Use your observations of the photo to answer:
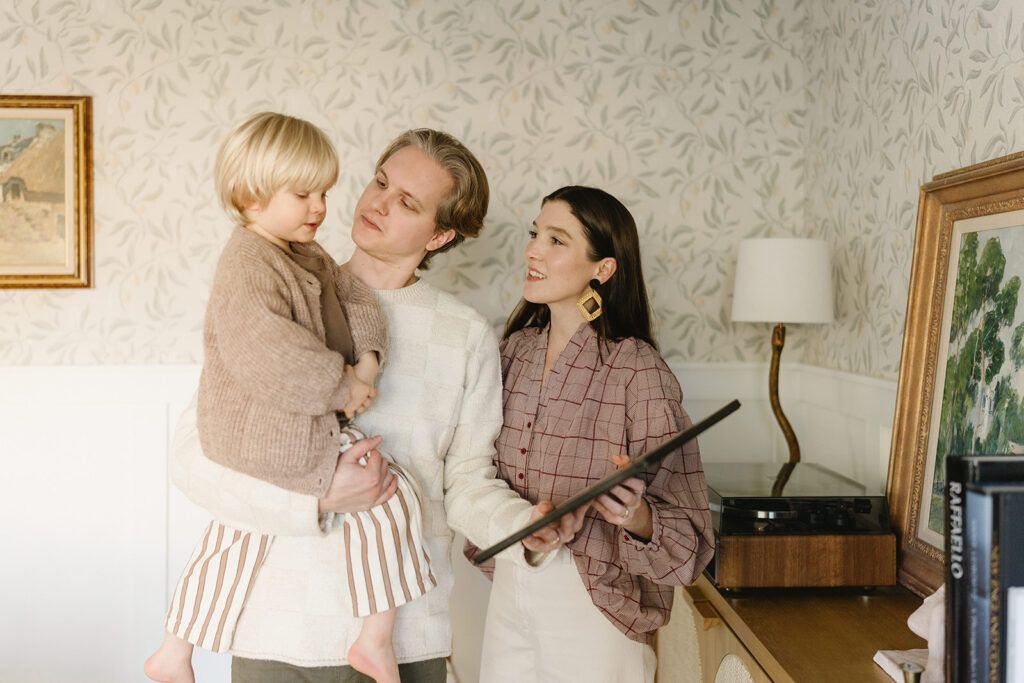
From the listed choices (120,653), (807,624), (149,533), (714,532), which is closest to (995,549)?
(807,624)

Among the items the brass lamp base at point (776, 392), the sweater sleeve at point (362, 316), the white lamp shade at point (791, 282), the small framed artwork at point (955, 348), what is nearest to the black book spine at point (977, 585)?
the small framed artwork at point (955, 348)

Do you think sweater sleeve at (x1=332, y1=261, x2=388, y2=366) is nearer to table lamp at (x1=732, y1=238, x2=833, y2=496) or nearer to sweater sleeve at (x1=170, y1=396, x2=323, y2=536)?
sweater sleeve at (x1=170, y1=396, x2=323, y2=536)

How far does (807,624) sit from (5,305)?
7.78ft

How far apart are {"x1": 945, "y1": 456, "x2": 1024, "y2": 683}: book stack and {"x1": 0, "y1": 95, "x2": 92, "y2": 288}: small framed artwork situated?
2.38 metres

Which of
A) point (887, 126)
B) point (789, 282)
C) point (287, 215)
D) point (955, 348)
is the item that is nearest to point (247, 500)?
point (287, 215)

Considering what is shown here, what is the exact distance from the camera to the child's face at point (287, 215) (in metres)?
1.36

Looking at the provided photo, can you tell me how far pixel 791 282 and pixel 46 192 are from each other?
220 centimetres

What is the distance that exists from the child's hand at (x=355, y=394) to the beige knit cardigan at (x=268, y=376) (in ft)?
0.07

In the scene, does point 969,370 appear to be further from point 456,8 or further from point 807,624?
point 456,8

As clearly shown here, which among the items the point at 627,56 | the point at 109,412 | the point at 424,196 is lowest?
the point at 109,412

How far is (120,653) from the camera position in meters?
2.50

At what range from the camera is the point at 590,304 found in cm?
184

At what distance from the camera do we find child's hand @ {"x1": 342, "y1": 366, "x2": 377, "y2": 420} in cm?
132

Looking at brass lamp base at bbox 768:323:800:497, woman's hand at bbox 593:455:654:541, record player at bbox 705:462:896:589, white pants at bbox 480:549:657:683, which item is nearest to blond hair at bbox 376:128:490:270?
woman's hand at bbox 593:455:654:541
